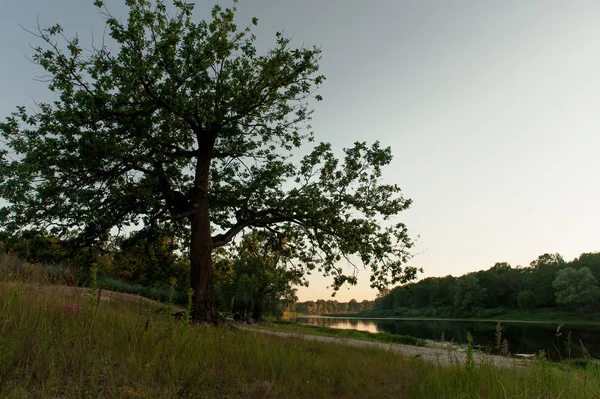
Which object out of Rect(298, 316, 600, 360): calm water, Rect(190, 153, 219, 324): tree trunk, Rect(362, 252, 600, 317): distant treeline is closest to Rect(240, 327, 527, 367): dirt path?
Rect(298, 316, 600, 360): calm water

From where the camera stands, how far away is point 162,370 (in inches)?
183

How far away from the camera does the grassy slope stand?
398 centimetres

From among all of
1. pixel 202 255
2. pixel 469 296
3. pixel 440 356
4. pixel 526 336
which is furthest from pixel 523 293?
pixel 202 255

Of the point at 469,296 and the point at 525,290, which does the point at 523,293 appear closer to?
the point at 525,290

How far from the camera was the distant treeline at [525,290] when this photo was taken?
75562 millimetres

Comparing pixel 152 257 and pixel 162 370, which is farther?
pixel 152 257

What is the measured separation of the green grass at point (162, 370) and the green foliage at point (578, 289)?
285ft

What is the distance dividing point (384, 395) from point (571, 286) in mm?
90058

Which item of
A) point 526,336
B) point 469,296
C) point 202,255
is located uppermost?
point 202,255

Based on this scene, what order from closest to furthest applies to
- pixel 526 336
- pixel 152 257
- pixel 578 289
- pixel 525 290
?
1. pixel 152 257
2. pixel 526 336
3. pixel 578 289
4. pixel 525 290

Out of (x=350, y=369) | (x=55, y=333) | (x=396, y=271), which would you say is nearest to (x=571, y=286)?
(x=396, y=271)

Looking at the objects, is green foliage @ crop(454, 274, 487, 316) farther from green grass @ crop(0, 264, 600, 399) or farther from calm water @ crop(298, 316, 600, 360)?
green grass @ crop(0, 264, 600, 399)

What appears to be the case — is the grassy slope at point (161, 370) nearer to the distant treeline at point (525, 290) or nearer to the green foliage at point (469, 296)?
the distant treeline at point (525, 290)

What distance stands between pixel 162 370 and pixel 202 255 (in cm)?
995
